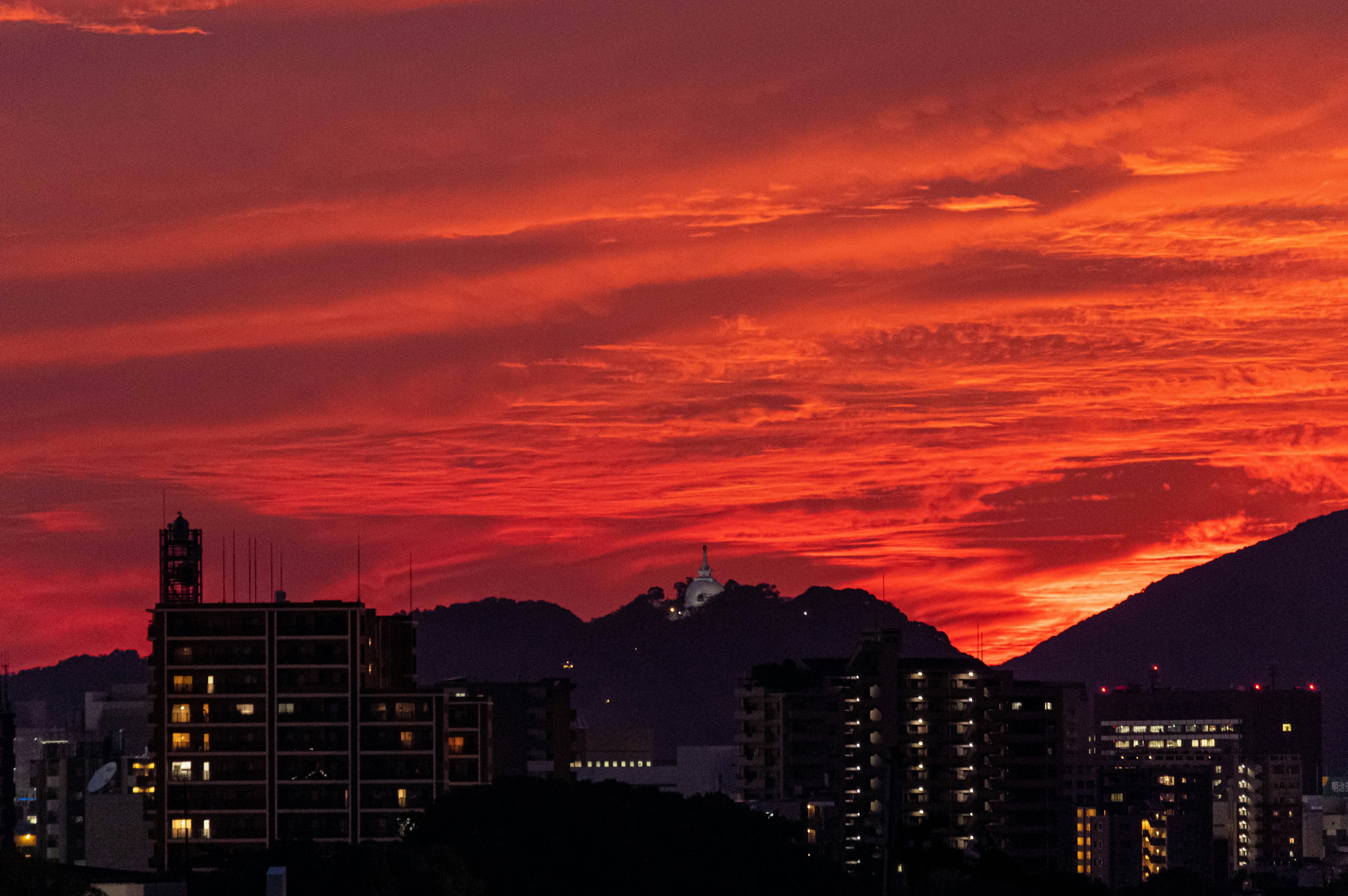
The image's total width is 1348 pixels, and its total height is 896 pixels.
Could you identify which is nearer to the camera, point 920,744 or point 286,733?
point 286,733

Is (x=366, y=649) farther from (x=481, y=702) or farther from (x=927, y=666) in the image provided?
(x=927, y=666)

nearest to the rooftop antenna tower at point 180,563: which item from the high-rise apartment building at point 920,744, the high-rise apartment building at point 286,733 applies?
the high-rise apartment building at point 286,733

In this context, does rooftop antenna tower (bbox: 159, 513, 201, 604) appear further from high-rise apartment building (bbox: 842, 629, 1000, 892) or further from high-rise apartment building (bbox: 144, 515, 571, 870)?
high-rise apartment building (bbox: 842, 629, 1000, 892)

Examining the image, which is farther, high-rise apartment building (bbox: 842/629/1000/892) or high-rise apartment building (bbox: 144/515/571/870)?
high-rise apartment building (bbox: 842/629/1000/892)

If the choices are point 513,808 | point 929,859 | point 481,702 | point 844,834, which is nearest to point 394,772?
point 481,702

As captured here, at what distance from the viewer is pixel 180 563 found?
589 ft

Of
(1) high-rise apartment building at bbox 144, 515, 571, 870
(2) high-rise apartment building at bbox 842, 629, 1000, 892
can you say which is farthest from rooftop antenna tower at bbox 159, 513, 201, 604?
(2) high-rise apartment building at bbox 842, 629, 1000, 892

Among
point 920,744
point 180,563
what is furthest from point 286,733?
point 920,744

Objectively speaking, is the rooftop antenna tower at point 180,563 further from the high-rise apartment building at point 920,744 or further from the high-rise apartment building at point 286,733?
the high-rise apartment building at point 920,744

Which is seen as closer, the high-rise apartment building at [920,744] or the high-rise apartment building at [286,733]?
the high-rise apartment building at [286,733]

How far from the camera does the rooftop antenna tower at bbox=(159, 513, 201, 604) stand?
17900cm

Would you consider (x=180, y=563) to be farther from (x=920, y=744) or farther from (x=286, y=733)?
(x=920, y=744)

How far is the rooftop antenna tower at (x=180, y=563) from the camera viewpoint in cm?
17900

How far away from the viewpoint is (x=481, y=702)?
534 ft
